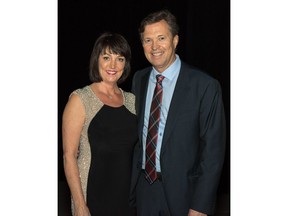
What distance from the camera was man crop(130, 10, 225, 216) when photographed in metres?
2.70

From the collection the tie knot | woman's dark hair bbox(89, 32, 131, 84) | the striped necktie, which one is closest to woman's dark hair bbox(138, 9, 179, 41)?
woman's dark hair bbox(89, 32, 131, 84)

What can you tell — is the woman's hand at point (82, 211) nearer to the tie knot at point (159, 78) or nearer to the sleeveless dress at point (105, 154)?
the sleeveless dress at point (105, 154)

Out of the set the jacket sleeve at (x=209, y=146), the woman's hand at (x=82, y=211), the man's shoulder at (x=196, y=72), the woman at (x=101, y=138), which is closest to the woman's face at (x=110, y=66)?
the woman at (x=101, y=138)

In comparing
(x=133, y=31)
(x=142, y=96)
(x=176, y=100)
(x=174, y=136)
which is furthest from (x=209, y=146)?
(x=133, y=31)

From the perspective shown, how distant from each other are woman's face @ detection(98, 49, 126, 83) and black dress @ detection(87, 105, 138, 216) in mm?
213

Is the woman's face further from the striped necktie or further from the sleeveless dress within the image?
the striped necktie

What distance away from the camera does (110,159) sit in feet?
9.20

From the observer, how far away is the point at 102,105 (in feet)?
9.32
